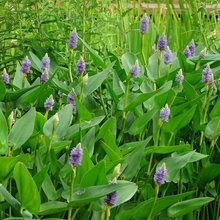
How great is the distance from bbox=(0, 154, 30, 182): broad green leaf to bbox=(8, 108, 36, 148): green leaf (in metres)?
0.12

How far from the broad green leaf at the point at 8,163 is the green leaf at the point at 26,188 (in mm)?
51

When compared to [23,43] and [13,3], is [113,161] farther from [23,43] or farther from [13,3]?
[13,3]

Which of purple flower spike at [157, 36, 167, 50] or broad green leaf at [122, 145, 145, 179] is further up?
purple flower spike at [157, 36, 167, 50]

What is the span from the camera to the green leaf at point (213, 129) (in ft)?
5.72

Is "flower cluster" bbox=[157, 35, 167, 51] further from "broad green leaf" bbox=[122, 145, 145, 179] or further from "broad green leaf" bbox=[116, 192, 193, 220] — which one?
"broad green leaf" bbox=[116, 192, 193, 220]

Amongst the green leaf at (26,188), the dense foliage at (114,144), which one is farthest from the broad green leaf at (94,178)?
the green leaf at (26,188)

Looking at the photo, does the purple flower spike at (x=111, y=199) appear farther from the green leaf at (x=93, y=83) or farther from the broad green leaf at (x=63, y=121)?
the green leaf at (x=93, y=83)

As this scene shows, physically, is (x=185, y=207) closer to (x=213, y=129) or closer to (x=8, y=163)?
(x=213, y=129)

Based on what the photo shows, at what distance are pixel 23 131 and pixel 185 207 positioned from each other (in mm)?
432

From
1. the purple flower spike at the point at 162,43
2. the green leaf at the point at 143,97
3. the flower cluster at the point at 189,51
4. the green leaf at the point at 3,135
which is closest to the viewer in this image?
the green leaf at the point at 3,135

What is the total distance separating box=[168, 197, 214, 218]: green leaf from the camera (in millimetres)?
1521

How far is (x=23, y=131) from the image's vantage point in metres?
1.48

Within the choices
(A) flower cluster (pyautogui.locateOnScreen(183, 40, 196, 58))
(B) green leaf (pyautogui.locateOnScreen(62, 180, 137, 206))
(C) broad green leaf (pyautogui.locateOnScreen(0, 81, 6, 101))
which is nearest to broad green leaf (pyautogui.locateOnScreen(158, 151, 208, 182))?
(B) green leaf (pyautogui.locateOnScreen(62, 180, 137, 206))

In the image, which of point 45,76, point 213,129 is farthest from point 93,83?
point 213,129
